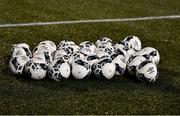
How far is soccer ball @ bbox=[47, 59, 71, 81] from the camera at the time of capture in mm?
13328

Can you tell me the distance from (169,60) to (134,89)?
9.39ft

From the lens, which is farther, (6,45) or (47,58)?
(6,45)

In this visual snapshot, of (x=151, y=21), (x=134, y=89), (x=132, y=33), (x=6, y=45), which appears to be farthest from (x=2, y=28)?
(x=134, y=89)

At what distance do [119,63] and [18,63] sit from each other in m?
2.70

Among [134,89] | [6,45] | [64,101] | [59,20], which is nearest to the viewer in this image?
[64,101]

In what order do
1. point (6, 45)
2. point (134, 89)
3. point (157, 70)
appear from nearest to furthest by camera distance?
point (134, 89) < point (157, 70) < point (6, 45)

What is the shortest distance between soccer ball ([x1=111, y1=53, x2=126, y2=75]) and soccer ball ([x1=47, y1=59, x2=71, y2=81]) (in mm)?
1343

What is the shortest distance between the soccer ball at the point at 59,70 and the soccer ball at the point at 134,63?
170 cm

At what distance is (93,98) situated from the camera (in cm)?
1238

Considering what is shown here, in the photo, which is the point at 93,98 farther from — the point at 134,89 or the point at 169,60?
the point at 169,60

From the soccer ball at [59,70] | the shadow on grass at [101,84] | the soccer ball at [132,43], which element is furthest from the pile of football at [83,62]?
the soccer ball at [132,43]

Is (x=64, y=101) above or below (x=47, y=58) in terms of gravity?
below

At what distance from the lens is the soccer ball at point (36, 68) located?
13.4 meters

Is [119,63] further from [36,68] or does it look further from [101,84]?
[36,68]
